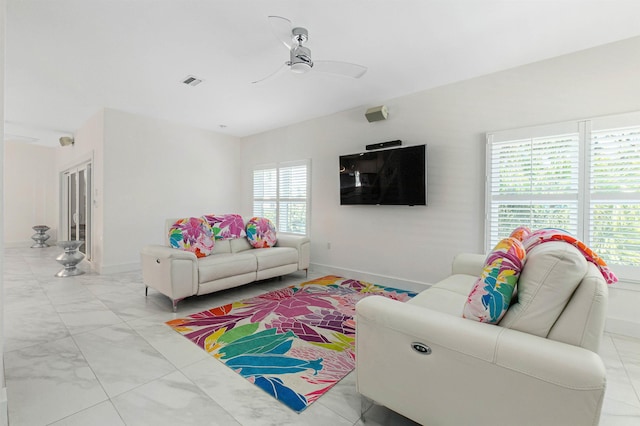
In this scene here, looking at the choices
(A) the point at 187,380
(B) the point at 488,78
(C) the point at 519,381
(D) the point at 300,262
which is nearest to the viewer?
(C) the point at 519,381

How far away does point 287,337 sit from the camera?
247cm

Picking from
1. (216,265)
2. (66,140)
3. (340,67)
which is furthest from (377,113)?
(66,140)

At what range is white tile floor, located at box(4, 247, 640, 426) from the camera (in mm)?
1560

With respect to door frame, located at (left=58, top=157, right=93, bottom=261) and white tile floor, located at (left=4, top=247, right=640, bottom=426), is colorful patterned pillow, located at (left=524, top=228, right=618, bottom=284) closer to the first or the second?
white tile floor, located at (left=4, top=247, right=640, bottom=426)

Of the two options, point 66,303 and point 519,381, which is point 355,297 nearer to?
point 519,381

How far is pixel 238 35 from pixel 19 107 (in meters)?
4.34

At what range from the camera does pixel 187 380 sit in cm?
188

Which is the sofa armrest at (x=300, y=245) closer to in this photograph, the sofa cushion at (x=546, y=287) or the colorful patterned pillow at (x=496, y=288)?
the colorful patterned pillow at (x=496, y=288)

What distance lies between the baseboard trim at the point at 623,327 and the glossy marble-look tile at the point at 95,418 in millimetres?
3812

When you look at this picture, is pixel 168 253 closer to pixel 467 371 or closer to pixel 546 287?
pixel 467 371

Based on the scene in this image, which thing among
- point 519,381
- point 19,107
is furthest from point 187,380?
point 19,107

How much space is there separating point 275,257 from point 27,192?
25.2 feet

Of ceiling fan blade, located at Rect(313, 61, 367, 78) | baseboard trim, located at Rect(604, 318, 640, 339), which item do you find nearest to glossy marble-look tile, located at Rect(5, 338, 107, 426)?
ceiling fan blade, located at Rect(313, 61, 367, 78)

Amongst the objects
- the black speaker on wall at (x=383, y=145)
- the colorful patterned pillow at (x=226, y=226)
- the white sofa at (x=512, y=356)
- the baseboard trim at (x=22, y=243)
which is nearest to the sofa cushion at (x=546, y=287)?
the white sofa at (x=512, y=356)
